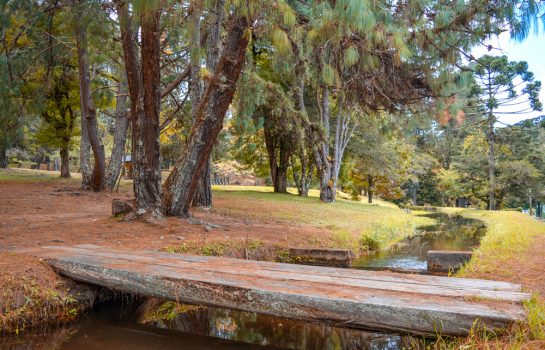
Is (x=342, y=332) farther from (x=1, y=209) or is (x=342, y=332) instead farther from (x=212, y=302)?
(x=1, y=209)

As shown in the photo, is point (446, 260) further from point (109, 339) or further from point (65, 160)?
point (65, 160)

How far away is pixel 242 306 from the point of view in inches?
129

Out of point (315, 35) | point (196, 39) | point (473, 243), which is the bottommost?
point (473, 243)

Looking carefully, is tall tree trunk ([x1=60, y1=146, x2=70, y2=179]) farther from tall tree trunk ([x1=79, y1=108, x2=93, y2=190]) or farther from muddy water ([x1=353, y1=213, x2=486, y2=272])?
muddy water ([x1=353, y1=213, x2=486, y2=272])

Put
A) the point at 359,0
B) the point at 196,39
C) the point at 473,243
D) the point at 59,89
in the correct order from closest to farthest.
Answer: the point at 359,0, the point at 196,39, the point at 473,243, the point at 59,89

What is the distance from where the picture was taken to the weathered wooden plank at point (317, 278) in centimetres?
314

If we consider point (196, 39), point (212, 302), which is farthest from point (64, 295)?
point (196, 39)

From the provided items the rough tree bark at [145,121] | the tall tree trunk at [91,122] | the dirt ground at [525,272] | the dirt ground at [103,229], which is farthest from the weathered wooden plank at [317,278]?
the tall tree trunk at [91,122]

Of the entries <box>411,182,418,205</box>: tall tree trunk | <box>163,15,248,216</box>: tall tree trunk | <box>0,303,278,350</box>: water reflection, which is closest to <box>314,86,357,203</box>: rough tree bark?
<box>163,15,248,216</box>: tall tree trunk

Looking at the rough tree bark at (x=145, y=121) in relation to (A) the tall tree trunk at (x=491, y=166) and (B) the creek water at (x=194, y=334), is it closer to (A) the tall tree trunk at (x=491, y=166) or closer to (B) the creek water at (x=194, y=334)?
(B) the creek water at (x=194, y=334)

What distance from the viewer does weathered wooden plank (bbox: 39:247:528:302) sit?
10.3 ft

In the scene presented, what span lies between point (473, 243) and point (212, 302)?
404 inches

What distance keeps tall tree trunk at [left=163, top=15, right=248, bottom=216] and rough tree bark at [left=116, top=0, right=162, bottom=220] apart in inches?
13.0

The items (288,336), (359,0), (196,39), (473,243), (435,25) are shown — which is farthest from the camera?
(473,243)
